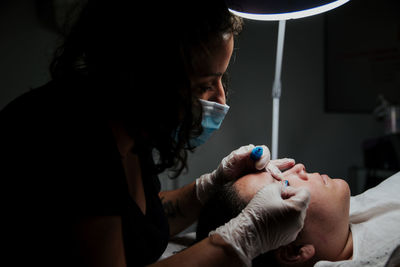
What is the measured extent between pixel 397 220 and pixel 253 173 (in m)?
0.50

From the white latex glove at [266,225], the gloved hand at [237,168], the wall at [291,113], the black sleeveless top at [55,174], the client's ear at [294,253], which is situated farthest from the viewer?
the wall at [291,113]

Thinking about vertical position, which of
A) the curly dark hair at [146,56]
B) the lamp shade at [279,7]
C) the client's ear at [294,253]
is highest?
the lamp shade at [279,7]

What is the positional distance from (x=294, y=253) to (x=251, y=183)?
0.25 meters

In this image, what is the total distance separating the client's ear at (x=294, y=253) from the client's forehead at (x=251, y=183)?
19 cm

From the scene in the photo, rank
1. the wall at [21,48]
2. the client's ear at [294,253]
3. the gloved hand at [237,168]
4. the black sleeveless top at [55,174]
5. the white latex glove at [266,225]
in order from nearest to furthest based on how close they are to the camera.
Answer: the black sleeveless top at [55,174], the white latex glove at [266,225], the client's ear at [294,253], the gloved hand at [237,168], the wall at [21,48]

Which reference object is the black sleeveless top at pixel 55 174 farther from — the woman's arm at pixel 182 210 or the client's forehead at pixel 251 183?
the woman's arm at pixel 182 210

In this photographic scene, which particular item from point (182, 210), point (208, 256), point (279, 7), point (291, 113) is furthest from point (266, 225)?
point (291, 113)

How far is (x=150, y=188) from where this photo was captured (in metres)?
0.94

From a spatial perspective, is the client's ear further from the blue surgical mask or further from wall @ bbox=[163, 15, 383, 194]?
wall @ bbox=[163, 15, 383, 194]

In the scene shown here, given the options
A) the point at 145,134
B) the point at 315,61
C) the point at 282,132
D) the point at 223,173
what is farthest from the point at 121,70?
the point at 315,61

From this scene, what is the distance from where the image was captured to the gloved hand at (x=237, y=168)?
3.34 ft

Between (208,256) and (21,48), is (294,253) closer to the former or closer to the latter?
(208,256)

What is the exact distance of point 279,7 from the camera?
0.89 meters

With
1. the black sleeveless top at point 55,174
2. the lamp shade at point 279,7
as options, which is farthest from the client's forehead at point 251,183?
the lamp shade at point 279,7
